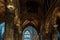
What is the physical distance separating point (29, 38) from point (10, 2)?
30.2 m

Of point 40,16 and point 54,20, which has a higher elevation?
point 40,16

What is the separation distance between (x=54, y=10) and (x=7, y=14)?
30.7 feet

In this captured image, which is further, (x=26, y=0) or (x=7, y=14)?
(x=26, y=0)

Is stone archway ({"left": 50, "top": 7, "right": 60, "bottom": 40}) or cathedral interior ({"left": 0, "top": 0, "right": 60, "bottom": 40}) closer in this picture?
cathedral interior ({"left": 0, "top": 0, "right": 60, "bottom": 40})

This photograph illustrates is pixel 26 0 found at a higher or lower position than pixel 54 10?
higher

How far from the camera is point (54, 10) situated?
19.5 metres

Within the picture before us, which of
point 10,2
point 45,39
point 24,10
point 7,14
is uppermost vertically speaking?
point 24,10

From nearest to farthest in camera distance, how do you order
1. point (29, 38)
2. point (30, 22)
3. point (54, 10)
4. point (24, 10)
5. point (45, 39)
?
1. point (54, 10)
2. point (45, 39)
3. point (24, 10)
4. point (30, 22)
5. point (29, 38)

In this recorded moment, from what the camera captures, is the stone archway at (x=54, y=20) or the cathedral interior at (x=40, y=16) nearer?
the cathedral interior at (x=40, y=16)

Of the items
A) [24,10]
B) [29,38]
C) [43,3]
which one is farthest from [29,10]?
[29,38]

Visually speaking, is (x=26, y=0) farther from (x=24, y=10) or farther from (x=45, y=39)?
(x=45, y=39)

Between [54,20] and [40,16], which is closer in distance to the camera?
[54,20]

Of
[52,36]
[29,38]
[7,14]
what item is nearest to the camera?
[7,14]

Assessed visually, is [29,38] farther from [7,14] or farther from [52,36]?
[7,14]
